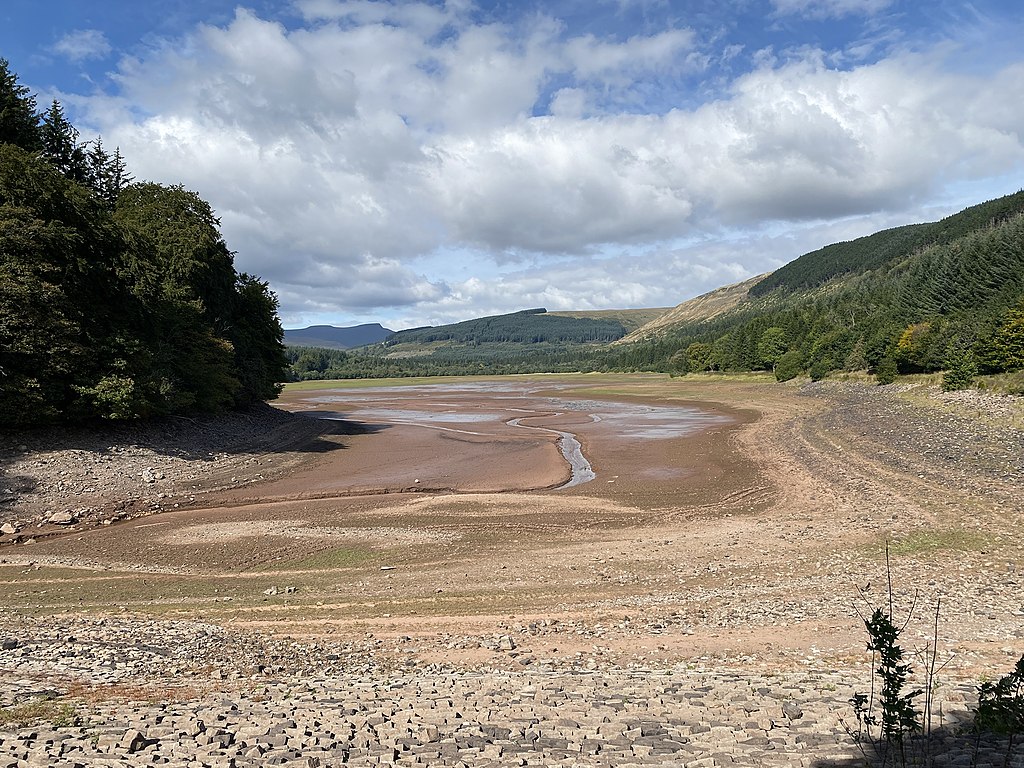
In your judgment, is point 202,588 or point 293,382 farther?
point 293,382

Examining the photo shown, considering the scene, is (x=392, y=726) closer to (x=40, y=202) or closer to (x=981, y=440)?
(x=40, y=202)

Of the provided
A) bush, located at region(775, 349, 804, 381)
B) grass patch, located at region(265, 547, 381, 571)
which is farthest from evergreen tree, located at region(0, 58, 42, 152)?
bush, located at region(775, 349, 804, 381)

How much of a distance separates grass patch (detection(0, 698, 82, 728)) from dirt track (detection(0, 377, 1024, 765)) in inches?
162

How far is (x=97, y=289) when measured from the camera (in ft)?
96.4

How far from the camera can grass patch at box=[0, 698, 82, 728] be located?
678 cm

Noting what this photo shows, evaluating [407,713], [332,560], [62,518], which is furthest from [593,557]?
[62,518]

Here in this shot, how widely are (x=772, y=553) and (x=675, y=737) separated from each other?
10543mm

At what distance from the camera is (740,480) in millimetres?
26250

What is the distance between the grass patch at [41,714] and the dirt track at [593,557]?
4.12 meters

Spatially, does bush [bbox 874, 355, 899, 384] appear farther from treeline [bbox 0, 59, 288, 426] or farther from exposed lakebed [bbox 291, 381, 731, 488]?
treeline [bbox 0, 59, 288, 426]

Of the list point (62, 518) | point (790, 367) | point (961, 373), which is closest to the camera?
point (62, 518)

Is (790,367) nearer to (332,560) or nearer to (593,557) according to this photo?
(593,557)

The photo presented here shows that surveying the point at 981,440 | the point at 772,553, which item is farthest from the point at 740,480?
the point at 981,440

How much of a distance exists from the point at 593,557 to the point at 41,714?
11782mm
